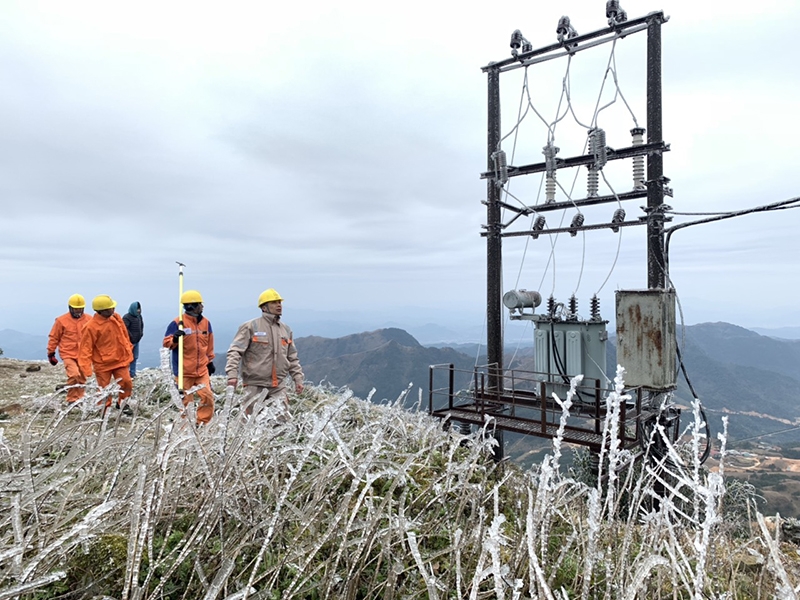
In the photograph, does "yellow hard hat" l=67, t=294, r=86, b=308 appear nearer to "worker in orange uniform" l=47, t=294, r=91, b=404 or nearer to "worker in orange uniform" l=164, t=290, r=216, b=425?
"worker in orange uniform" l=47, t=294, r=91, b=404

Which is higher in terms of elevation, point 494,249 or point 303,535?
point 494,249

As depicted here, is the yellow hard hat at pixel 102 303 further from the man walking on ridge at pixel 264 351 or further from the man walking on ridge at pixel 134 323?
the man walking on ridge at pixel 134 323

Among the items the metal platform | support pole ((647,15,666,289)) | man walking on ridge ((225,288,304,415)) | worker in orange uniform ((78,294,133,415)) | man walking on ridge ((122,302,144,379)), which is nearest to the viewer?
man walking on ridge ((225,288,304,415))

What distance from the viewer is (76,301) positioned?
8.72m

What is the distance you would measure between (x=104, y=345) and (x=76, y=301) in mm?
2407

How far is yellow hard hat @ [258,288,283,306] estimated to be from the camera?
6.43 m

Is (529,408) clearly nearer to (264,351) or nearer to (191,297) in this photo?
(264,351)

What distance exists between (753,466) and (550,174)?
74.1 metres

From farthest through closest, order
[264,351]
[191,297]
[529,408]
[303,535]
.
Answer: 1. [529,408]
2. [191,297]
3. [264,351]
4. [303,535]

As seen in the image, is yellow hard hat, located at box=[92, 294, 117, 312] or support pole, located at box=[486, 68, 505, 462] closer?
yellow hard hat, located at box=[92, 294, 117, 312]

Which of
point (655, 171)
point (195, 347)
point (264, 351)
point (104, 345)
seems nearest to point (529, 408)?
point (264, 351)

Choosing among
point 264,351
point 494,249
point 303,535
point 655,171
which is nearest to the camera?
point 303,535

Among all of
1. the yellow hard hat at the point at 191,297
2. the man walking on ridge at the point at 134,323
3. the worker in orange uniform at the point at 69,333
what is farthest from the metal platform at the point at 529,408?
the worker in orange uniform at the point at 69,333

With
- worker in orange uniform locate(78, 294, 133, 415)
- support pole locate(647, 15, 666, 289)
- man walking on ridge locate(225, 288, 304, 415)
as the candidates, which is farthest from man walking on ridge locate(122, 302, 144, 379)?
support pole locate(647, 15, 666, 289)
